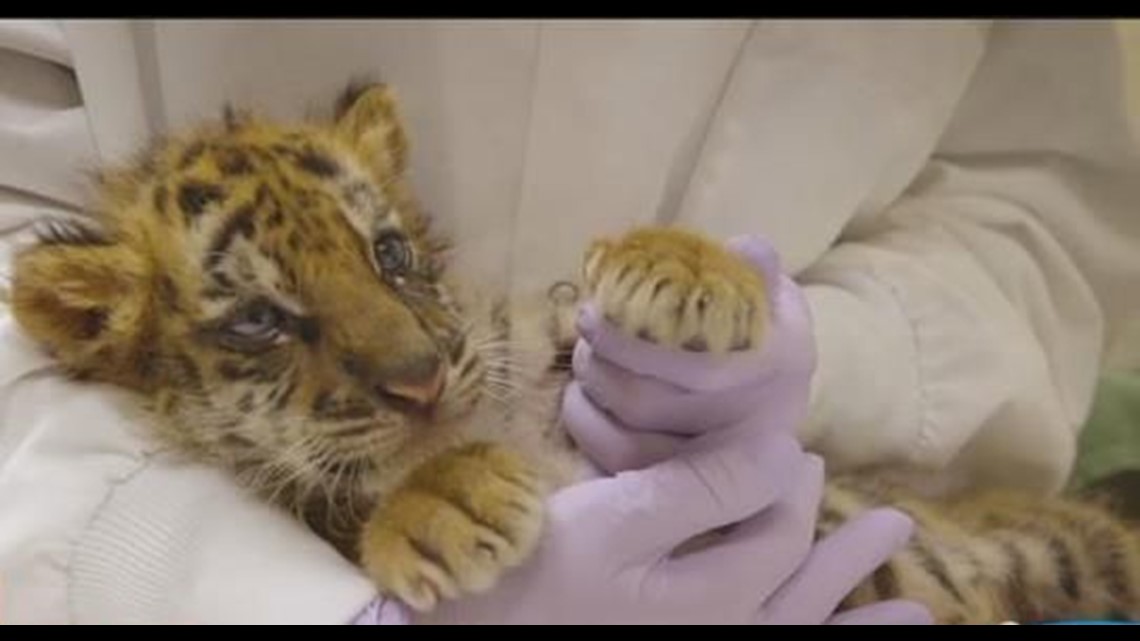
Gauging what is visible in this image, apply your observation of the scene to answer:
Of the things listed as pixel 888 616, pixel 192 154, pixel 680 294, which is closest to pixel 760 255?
pixel 680 294

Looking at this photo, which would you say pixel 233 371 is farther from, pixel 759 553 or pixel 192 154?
pixel 759 553

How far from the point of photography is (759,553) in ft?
2.48

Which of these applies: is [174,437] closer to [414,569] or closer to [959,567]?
[414,569]

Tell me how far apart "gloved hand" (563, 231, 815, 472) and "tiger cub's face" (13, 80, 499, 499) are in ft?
0.20

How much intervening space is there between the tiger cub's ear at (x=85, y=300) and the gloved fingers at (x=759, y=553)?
0.91ft

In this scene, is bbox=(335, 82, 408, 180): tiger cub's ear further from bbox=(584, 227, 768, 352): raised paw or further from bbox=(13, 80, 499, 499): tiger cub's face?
bbox=(584, 227, 768, 352): raised paw

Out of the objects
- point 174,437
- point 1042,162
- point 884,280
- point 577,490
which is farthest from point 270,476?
point 1042,162

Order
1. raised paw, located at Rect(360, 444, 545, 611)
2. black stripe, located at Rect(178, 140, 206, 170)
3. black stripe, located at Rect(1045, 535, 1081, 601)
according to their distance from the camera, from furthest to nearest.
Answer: black stripe, located at Rect(1045, 535, 1081, 601) < black stripe, located at Rect(178, 140, 206, 170) < raised paw, located at Rect(360, 444, 545, 611)

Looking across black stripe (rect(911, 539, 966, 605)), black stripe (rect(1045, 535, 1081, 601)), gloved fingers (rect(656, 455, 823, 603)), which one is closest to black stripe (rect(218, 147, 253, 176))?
gloved fingers (rect(656, 455, 823, 603))

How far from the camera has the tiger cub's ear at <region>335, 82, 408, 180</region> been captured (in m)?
0.78

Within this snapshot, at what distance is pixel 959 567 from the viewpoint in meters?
0.88

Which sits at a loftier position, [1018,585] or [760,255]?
[760,255]

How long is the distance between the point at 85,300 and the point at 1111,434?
24.1 inches

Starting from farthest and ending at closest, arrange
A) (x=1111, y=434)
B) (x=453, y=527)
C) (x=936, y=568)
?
(x=1111, y=434) < (x=936, y=568) < (x=453, y=527)
